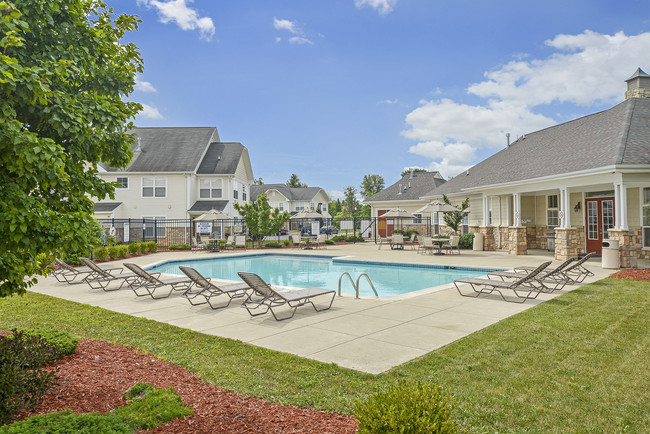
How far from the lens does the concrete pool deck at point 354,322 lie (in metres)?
5.42

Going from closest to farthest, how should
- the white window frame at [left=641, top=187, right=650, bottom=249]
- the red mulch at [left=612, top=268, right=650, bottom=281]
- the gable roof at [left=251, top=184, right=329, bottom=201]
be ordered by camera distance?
the red mulch at [left=612, top=268, right=650, bottom=281], the white window frame at [left=641, top=187, right=650, bottom=249], the gable roof at [left=251, top=184, right=329, bottom=201]

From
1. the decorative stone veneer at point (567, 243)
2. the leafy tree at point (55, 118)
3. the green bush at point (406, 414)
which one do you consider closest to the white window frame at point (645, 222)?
the decorative stone veneer at point (567, 243)

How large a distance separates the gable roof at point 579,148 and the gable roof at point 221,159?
58.5 feet

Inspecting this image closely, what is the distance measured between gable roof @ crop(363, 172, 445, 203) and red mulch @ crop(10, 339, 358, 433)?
33231mm

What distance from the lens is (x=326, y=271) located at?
1677 cm

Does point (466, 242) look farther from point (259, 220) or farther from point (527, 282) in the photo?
point (527, 282)

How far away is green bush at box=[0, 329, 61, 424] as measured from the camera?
3.26m

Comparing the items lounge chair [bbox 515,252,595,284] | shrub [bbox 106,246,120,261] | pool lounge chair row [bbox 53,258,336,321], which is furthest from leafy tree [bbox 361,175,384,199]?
pool lounge chair row [bbox 53,258,336,321]

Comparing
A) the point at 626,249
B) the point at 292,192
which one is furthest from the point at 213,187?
the point at 626,249

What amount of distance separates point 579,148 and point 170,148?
94.8 ft

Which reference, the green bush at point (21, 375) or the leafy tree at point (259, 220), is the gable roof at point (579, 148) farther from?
the green bush at point (21, 375)

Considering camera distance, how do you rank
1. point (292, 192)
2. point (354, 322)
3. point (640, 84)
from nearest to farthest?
point (354, 322) < point (640, 84) < point (292, 192)

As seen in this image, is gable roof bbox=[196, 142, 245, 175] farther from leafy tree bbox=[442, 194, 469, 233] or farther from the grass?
the grass

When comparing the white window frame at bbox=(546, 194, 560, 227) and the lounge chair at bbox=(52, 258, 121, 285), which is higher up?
the white window frame at bbox=(546, 194, 560, 227)
